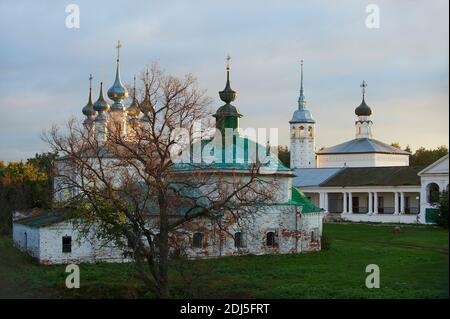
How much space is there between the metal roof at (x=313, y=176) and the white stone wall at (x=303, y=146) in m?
7.07

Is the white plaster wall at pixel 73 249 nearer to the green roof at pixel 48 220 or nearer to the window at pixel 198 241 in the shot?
the green roof at pixel 48 220

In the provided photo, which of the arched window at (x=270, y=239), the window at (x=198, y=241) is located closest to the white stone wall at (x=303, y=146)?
the arched window at (x=270, y=239)

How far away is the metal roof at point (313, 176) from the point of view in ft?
182

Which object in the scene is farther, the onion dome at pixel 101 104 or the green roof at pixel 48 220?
the onion dome at pixel 101 104

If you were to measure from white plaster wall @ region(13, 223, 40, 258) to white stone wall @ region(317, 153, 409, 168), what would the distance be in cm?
3567

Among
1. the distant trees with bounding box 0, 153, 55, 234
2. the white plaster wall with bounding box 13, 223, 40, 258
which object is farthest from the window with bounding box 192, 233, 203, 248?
the distant trees with bounding box 0, 153, 55, 234

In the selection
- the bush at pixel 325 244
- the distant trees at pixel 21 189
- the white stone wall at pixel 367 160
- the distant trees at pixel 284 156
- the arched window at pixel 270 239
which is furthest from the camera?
the distant trees at pixel 284 156

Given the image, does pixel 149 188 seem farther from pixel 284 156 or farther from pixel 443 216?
pixel 284 156

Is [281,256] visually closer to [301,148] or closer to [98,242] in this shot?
[98,242]

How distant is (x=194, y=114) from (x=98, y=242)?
9.60 meters

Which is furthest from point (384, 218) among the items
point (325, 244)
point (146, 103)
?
point (146, 103)

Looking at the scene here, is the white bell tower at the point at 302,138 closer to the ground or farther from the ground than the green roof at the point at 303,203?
farther from the ground
